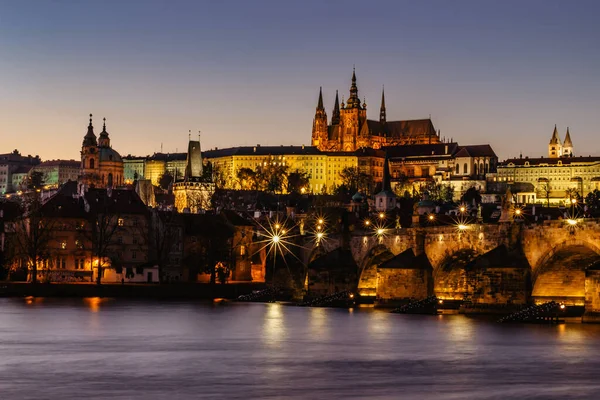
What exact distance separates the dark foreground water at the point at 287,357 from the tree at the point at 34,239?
1651 centimetres

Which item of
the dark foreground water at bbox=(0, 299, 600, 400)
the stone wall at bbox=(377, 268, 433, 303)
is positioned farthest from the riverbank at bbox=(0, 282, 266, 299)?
the stone wall at bbox=(377, 268, 433, 303)

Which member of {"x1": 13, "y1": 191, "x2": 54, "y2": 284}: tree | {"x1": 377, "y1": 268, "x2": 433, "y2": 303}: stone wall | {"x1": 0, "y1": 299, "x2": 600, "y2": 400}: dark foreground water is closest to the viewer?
{"x1": 0, "y1": 299, "x2": 600, "y2": 400}: dark foreground water

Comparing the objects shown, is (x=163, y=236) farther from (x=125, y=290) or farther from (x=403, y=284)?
(x=403, y=284)

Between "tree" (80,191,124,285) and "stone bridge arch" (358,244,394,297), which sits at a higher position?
"tree" (80,191,124,285)

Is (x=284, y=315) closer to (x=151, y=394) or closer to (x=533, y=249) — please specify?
(x=533, y=249)

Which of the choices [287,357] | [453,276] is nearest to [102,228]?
[453,276]

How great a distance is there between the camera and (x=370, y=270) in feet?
291

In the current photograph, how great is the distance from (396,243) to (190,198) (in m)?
107

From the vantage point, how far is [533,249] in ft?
221

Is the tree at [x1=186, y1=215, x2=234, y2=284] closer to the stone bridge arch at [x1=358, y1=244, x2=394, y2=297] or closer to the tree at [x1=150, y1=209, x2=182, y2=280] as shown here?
the tree at [x1=150, y1=209, x2=182, y2=280]

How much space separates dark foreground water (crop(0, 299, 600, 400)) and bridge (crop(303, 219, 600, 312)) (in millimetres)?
2888

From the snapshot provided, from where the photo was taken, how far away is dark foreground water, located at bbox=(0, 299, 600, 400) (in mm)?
42406

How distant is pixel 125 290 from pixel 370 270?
18.5 meters

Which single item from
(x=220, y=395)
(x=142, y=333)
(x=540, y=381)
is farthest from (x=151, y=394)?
(x=142, y=333)
